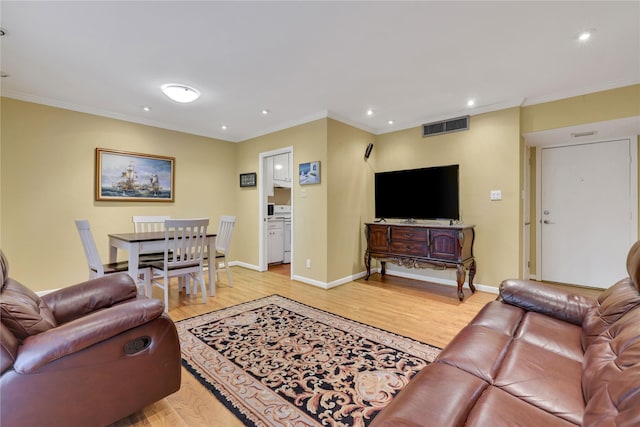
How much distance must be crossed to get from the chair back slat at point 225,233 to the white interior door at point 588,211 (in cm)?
452

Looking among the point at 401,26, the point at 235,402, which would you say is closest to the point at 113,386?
the point at 235,402

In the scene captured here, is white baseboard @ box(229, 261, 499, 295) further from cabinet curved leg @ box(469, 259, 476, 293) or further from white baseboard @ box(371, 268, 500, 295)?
cabinet curved leg @ box(469, 259, 476, 293)

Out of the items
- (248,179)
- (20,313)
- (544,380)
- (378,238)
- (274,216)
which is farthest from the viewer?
(274,216)

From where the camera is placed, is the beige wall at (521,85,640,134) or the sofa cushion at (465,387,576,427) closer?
the sofa cushion at (465,387,576,427)

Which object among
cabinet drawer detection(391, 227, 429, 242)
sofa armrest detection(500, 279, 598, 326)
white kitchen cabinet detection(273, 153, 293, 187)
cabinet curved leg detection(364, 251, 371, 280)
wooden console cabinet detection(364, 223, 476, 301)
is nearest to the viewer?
sofa armrest detection(500, 279, 598, 326)

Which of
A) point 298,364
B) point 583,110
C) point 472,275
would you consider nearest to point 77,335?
point 298,364

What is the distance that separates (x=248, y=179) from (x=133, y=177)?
1747mm

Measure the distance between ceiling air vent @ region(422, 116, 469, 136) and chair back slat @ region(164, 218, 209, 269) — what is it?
10.8 feet

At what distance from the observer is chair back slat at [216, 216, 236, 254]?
392cm

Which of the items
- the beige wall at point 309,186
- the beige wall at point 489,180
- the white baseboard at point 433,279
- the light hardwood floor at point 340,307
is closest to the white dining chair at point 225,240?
the light hardwood floor at point 340,307

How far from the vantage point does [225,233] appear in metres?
4.06

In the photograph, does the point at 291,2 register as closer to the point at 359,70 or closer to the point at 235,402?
the point at 359,70

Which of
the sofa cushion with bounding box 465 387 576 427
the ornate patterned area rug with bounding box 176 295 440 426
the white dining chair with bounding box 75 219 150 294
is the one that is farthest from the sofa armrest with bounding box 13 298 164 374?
the white dining chair with bounding box 75 219 150 294

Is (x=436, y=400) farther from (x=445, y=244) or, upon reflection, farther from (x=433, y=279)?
(x=433, y=279)
